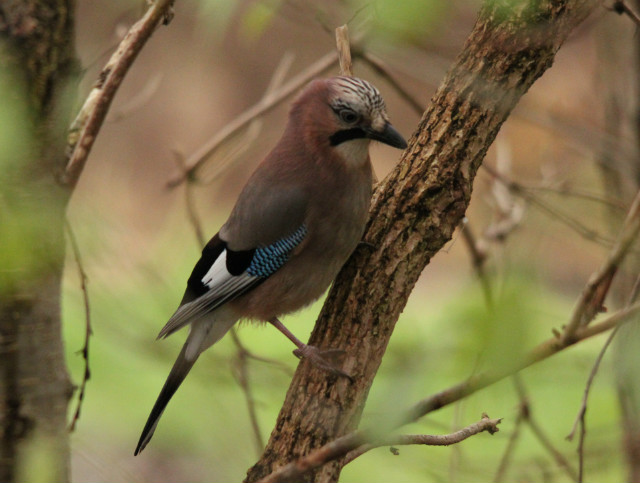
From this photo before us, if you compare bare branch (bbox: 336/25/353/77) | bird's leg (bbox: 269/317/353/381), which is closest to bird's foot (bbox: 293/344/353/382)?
bird's leg (bbox: 269/317/353/381)

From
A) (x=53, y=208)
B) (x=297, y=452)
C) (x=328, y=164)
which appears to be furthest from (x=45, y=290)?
(x=328, y=164)

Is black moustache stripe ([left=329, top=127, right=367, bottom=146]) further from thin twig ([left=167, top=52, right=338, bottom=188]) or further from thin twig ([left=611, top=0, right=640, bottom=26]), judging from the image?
thin twig ([left=611, top=0, right=640, bottom=26])

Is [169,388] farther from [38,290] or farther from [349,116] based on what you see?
[349,116]

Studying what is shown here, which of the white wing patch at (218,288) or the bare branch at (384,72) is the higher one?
the bare branch at (384,72)

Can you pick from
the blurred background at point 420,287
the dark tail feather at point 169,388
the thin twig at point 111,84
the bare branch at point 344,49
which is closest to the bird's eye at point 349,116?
the bare branch at point 344,49

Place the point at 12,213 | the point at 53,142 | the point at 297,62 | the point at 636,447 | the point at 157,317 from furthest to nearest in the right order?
the point at 297,62
the point at 157,317
the point at 636,447
the point at 53,142
the point at 12,213

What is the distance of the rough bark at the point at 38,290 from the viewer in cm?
180

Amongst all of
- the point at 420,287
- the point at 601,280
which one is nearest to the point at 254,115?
the point at 601,280

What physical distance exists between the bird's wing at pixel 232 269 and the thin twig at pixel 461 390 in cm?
141

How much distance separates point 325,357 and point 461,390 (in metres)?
1.05

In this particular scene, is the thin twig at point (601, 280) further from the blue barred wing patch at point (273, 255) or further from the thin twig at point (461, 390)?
the blue barred wing patch at point (273, 255)

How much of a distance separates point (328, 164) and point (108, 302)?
4.08 ft

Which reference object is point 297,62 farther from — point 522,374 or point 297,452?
point 522,374

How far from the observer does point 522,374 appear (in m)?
1.14
